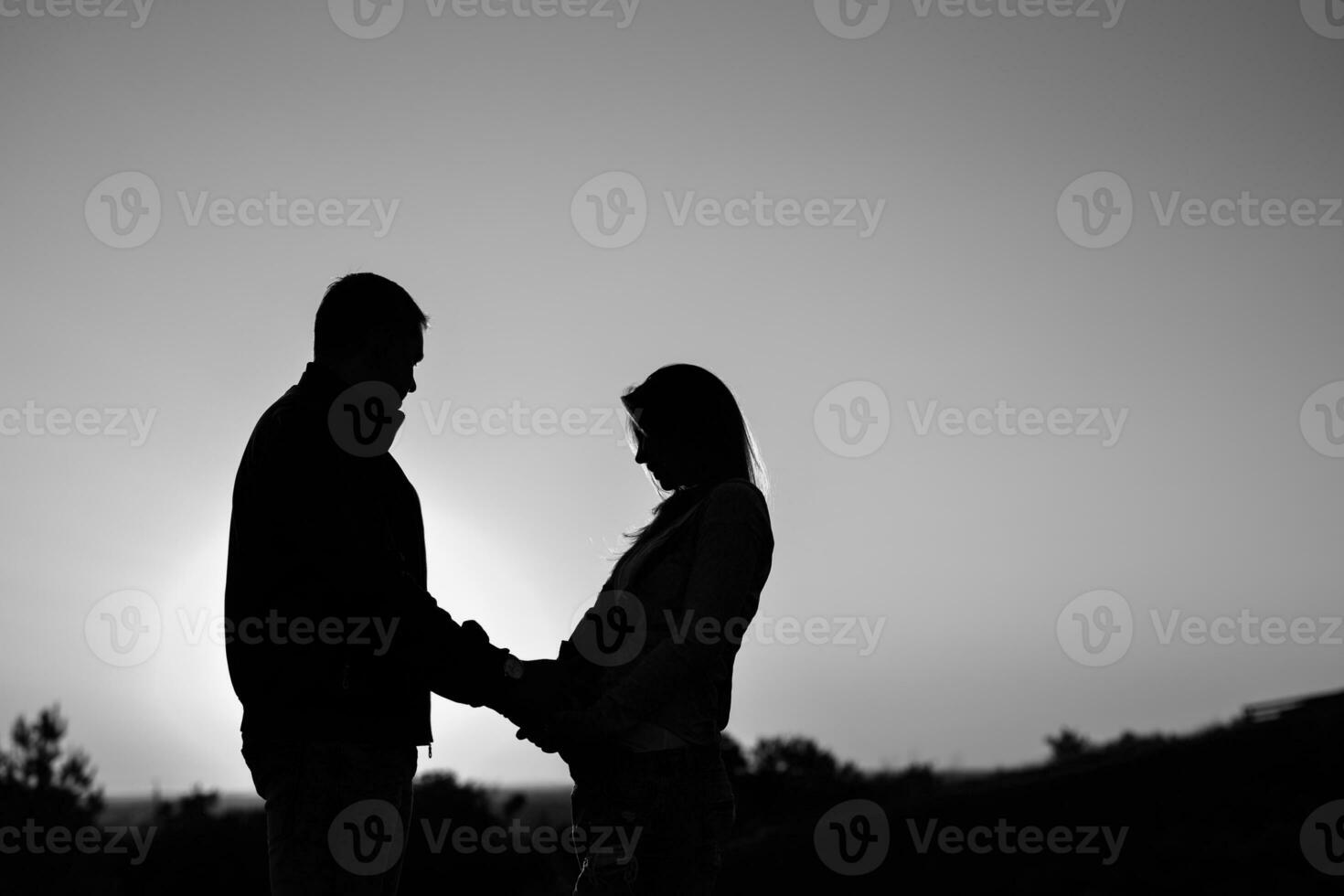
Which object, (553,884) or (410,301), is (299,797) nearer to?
(410,301)

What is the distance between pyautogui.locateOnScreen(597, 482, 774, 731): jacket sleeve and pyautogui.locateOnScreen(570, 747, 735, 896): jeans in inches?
6.1

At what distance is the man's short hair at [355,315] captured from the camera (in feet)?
11.4

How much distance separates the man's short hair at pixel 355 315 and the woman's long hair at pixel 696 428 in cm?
80

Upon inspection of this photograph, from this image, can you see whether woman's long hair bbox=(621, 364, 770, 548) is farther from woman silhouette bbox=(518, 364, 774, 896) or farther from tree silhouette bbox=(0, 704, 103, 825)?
tree silhouette bbox=(0, 704, 103, 825)

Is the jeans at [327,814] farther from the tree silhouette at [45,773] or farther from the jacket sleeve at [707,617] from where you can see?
the tree silhouette at [45,773]

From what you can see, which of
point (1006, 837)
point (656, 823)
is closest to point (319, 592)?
point (656, 823)

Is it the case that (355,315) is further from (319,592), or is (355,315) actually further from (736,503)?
(736,503)

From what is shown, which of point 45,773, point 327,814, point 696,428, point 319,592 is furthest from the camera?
point 45,773

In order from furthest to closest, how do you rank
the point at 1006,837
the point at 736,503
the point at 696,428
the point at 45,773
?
1. the point at 45,773
2. the point at 1006,837
3. the point at 696,428
4. the point at 736,503

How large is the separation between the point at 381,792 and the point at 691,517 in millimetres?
1165

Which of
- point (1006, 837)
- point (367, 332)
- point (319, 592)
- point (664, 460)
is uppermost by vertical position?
point (367, 332)

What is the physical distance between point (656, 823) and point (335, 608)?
41.9 inches

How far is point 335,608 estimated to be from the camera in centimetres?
314

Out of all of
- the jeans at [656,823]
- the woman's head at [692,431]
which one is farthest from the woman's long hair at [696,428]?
the jeans at [656,823]
